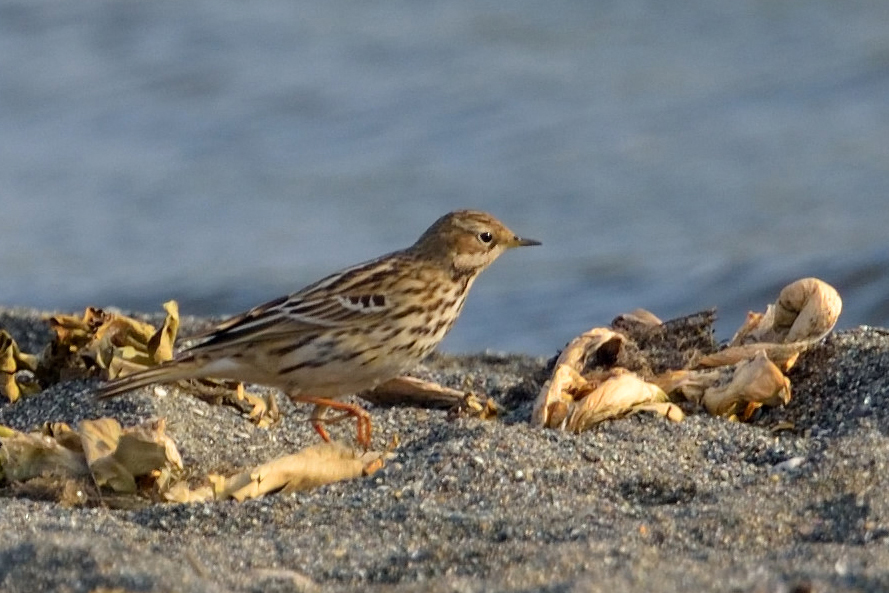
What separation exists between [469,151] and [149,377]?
1152 cm

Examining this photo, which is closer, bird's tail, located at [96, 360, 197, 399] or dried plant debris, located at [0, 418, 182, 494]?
dried plant debris, located at [0, 418, 182, 494]

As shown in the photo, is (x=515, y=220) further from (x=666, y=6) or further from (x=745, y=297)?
(x=666, y=6)

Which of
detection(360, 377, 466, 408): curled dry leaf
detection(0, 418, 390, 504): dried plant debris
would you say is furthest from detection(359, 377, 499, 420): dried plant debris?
detection(0, 418, 390, 504): dried plant debris

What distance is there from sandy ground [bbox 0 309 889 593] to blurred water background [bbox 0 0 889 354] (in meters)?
6.29

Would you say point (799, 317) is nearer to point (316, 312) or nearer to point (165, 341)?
point (316, 312)

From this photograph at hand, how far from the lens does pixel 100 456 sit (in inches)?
253

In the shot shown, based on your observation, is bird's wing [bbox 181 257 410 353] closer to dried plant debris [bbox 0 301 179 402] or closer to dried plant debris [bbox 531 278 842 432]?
dried plant debris [bbox 0 301 179 402]

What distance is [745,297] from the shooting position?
14.4 m

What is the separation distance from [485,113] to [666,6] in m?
3.68

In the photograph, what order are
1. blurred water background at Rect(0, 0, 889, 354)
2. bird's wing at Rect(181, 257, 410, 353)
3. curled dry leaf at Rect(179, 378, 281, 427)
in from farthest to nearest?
blurred water background at Rect(0, 0, 889, 354)
curled dry leaf at Rect(179, 378, 281, 427)
bird's wing at Rect(181, 257, 410, 353)

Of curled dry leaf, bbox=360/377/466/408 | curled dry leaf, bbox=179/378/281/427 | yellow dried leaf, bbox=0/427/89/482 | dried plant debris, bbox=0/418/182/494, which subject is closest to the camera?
dried plant debris, bbox=0/418/182/494

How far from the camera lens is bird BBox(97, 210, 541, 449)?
7.42 m

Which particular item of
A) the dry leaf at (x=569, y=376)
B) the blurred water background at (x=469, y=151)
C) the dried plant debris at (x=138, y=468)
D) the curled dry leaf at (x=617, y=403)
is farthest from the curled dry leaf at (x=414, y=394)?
the blurred water background at (x=469, y=151)

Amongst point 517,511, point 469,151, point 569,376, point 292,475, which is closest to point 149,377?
point 292,475
